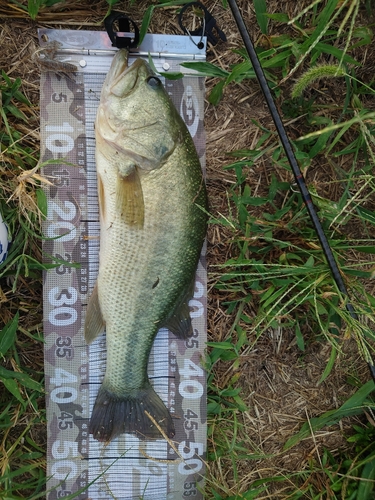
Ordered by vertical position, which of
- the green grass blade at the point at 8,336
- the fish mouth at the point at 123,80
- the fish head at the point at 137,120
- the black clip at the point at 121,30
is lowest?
the green grass blade at the point at 8,336

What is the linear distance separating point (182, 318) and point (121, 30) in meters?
1.60

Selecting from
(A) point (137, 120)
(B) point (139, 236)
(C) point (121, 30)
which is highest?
(C) point (121, 30)

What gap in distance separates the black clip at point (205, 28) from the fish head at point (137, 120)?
0.45 m

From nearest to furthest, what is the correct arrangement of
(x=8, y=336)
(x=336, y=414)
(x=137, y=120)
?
(x=137, y=120)
(x=8, y=336)
(x=336, y=414)

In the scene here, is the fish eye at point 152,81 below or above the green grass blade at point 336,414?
above

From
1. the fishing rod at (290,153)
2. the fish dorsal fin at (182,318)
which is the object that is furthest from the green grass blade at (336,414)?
the fish dorsal fin at (182,318)

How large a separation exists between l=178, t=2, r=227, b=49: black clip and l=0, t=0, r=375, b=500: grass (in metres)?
0.16

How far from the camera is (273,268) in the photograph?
7.84 feet

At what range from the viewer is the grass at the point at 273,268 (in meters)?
2.25

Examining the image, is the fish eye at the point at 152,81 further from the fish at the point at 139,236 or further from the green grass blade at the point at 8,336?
the green grass blade at the point at 8,336

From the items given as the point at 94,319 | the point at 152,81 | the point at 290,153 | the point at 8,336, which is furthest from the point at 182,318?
the point at 152,81

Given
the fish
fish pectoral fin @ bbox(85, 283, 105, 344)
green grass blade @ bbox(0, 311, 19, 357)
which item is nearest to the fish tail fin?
the fish

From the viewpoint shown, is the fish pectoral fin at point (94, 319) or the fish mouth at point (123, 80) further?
the fish pectoral fin at point (94, 319)

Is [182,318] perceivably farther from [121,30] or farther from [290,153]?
[121,30]
